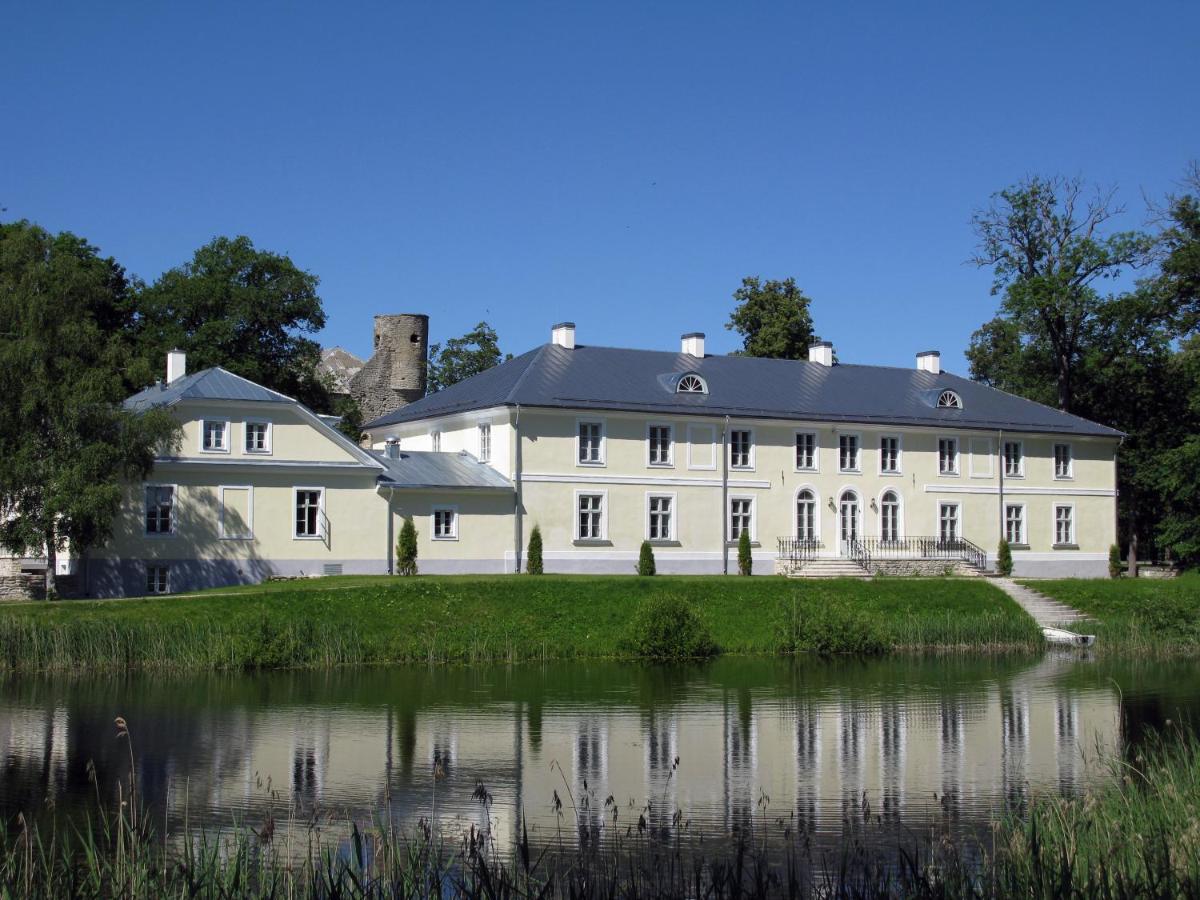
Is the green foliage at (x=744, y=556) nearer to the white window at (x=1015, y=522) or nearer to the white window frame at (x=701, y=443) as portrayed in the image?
the white window frame at (x=701, y=443)

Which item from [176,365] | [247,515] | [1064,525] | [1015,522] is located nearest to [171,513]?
[247,515]

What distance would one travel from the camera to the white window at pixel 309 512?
36.5 meters

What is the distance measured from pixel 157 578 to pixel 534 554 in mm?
9372

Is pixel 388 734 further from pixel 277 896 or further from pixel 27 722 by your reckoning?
pixel 277 896

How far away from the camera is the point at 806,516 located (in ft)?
141

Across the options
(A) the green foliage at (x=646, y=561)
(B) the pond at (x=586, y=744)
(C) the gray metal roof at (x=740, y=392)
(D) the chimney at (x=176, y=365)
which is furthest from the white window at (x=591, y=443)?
(B) the pond at (x=586, y=744)

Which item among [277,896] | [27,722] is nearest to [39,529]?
[27,722]

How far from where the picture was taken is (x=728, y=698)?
23047 mm

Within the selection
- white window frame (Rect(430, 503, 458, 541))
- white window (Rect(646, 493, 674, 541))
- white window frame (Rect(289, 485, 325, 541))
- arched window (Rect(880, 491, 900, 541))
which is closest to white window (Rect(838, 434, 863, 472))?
arched window (Rect(880, 491, 900, 541))

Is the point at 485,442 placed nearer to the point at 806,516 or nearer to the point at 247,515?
the point at 247,515

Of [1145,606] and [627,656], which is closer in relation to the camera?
[627,656]

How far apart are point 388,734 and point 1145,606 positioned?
20834mm

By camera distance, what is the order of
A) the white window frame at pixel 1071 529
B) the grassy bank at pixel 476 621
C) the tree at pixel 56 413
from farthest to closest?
the white window frame at pixel 1071 529 < the tree at pixel 56 413 < the grassy bank at pixel 476 621

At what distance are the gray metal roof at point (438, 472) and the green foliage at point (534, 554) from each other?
1535mm
